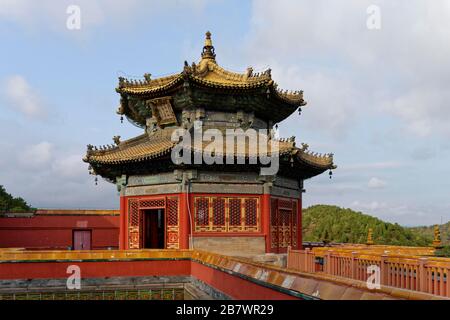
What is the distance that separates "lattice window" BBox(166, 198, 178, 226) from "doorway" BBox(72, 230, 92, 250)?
535 inches

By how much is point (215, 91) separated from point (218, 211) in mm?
5498

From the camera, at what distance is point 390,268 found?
13.3 meters

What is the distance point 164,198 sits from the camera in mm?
20078

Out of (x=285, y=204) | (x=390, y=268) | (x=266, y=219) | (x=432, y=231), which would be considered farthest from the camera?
(x=432, y=231)

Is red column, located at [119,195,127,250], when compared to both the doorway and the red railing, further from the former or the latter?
the doorway

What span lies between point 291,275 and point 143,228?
1325cm

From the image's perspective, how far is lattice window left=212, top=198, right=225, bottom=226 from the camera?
1957 centimetres

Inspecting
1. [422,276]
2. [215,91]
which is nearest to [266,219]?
[215,91]

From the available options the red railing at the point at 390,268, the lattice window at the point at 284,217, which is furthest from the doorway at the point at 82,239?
the red railing at the point at 390,268

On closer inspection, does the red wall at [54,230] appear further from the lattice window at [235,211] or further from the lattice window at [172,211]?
the lattice window at [235,211]

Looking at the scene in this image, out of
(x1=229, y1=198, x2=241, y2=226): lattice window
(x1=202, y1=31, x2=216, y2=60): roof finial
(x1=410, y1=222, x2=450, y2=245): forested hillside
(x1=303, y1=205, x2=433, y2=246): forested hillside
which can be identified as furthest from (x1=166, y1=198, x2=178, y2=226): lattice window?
(x1=410, y1=222, x2=450, y2=245): forested hillside

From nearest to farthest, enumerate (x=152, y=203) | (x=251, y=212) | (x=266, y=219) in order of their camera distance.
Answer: (x=266, y=219) → (x=251, y=212) → (x=152, y=203)

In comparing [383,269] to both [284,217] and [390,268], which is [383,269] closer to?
[390,268]

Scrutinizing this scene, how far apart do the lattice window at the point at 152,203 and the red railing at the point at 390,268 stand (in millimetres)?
6430
